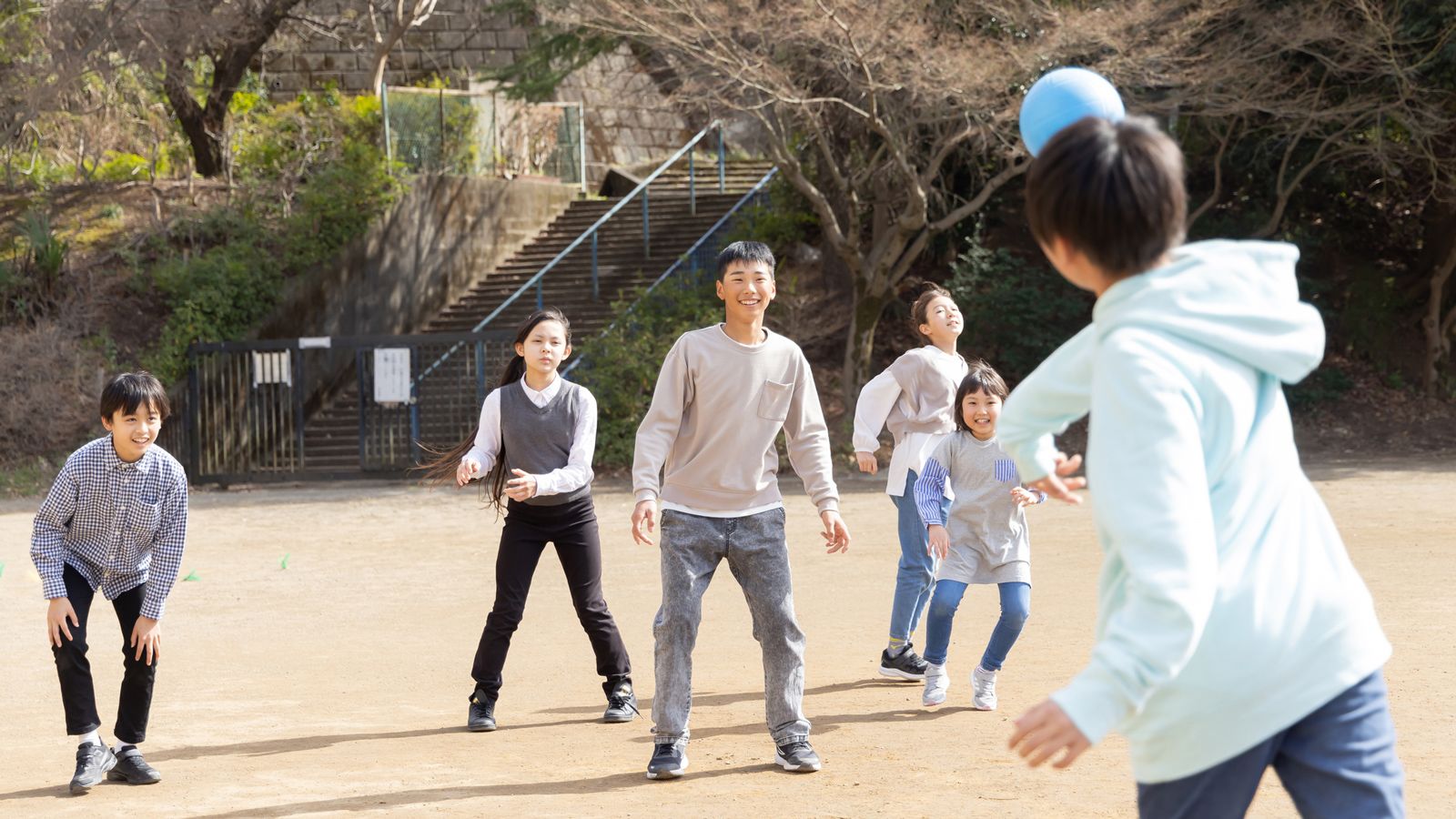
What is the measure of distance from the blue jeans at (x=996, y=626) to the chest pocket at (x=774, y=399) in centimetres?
131

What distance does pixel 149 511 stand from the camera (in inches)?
205

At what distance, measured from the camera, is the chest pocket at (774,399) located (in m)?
5.33

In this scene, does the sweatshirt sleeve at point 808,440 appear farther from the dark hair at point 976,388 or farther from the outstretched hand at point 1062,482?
the outstretched hand at point 1062,482

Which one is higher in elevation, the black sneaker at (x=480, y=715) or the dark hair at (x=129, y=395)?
the dark hair at (x=129, y=395)

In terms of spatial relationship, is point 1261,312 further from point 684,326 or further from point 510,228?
point 510,228

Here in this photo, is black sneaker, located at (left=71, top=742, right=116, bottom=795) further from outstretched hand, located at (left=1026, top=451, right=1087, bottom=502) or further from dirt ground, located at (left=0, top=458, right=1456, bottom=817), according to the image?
outstretched hand, located at (left=1026, top=451, right=1087, bottom=502)

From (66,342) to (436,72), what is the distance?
12.3 meters

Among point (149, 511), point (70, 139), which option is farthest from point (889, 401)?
point (70, 139)

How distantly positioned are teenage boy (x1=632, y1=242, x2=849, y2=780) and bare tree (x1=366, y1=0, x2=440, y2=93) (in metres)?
20.1

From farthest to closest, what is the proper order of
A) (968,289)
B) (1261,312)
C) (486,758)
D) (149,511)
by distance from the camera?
(968,289), (486,758), (149,511), (1261,312)

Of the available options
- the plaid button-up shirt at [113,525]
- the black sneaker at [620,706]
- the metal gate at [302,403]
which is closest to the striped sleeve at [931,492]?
the black sneaker at [620,706]

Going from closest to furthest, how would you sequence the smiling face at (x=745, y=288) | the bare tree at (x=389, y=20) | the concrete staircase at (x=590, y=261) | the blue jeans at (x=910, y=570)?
1. the smiling face at (x=745, y=288)
2. the blue jeans at (x=910, y=570)
3. the concrete staircase at (x=590, y=261)
4. the bare tree at (x=389, y=20)

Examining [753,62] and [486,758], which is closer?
[486,758]

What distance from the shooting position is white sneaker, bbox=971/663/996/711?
20.0ft
